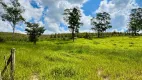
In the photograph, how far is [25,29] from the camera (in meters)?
86.6

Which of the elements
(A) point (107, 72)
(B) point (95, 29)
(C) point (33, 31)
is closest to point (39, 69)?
(A) point (107, 72)

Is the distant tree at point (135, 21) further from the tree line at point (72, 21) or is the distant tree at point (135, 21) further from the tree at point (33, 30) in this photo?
the tree at point (33, 30)

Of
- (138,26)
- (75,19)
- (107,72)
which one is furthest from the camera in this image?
(138,26)

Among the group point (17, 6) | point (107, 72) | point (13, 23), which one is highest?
point (17, 6)

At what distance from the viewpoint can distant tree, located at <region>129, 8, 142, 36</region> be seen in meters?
140

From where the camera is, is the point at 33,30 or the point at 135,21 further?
the point at 135,21

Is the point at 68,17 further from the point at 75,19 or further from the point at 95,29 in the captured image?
the point at 95,29

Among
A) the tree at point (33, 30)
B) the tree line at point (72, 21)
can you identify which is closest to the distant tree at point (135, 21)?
the tree line at point (72, 21)

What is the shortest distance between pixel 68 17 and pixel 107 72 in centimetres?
8234

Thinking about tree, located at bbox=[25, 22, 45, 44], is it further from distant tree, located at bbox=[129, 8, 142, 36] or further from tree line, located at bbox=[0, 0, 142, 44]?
distant tree, located at bbox=[129, 8, 142, 36]

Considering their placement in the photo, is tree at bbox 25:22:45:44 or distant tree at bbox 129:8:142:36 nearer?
tree at bbox 25:22:45:44

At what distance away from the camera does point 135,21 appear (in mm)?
142125

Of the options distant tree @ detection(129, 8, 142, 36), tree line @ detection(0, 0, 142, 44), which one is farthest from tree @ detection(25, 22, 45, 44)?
distant tree @ detection(129, 8, 142, 36)

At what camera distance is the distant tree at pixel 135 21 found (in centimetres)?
14005
